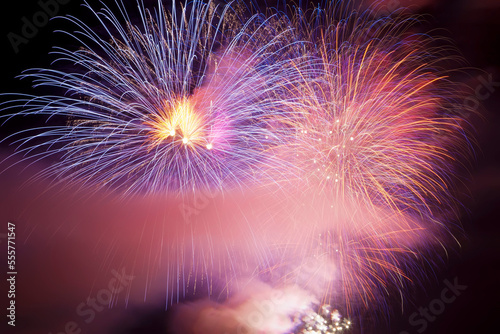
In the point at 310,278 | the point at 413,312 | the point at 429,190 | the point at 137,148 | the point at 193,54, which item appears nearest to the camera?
the point at 193,54

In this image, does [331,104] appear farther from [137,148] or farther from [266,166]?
[137,148]

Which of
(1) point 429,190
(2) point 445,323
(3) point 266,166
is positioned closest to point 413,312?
(2) point 445,323

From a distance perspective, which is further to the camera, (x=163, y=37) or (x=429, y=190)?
(x=429, y=190)

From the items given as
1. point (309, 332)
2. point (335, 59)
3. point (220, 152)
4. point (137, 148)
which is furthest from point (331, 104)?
point (309, 332)

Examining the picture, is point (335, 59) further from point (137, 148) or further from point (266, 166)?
point (137, 148)

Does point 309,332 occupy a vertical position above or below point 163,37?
below

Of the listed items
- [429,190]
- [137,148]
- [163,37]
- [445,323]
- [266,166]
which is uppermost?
[163,37]

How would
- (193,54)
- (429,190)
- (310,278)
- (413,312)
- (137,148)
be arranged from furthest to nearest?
(413,312), (310,278), (429,190), (137,148), (193,54)

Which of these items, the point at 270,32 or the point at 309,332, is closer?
the point at 270,32

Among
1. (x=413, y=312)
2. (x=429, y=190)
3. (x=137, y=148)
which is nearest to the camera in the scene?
(x=137, y=148)
